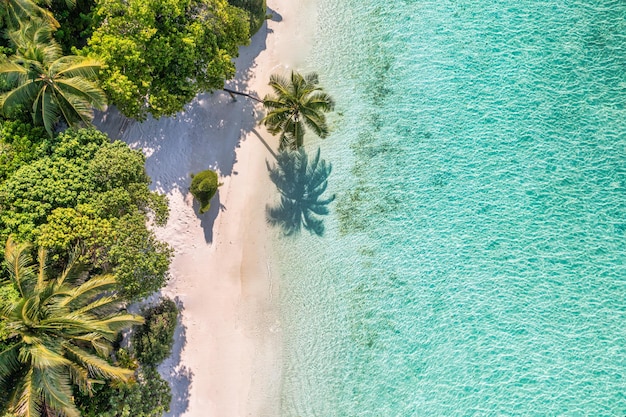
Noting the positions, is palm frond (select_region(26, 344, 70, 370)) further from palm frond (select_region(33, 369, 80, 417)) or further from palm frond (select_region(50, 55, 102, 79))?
palm frond (select_region(50, 55, 102, 79))

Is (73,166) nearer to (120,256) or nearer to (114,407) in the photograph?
(120,256)

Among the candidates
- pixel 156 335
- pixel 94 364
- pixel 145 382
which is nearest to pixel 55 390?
pixel 94 364

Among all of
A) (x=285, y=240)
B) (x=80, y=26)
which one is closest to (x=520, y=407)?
(x=285, y=240)

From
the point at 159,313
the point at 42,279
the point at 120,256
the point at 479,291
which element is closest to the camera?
the point at 42,279

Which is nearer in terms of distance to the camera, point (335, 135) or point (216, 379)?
point (216, 379)

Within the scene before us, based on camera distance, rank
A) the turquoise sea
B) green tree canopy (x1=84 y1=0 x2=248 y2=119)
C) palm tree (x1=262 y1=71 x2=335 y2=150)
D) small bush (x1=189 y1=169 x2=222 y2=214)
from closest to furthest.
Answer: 1. green tree canopy (x1=84 y1=0 x2=248 y2=119)
2. palm tree (x1=262 y1=71 x2=335 y2=150)
3. small bush (x1=189 y1=169 x2=222 y2=214)
4. the turquoise sea

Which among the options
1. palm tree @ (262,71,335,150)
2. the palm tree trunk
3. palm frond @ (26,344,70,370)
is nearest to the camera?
Result: palm frond @ (26,344,70,370)

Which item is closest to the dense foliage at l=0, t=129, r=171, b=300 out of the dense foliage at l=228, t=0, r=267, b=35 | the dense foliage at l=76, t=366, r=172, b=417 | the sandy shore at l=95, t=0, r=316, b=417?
the sandy shore at l=95, t=0, r=316, b=417
